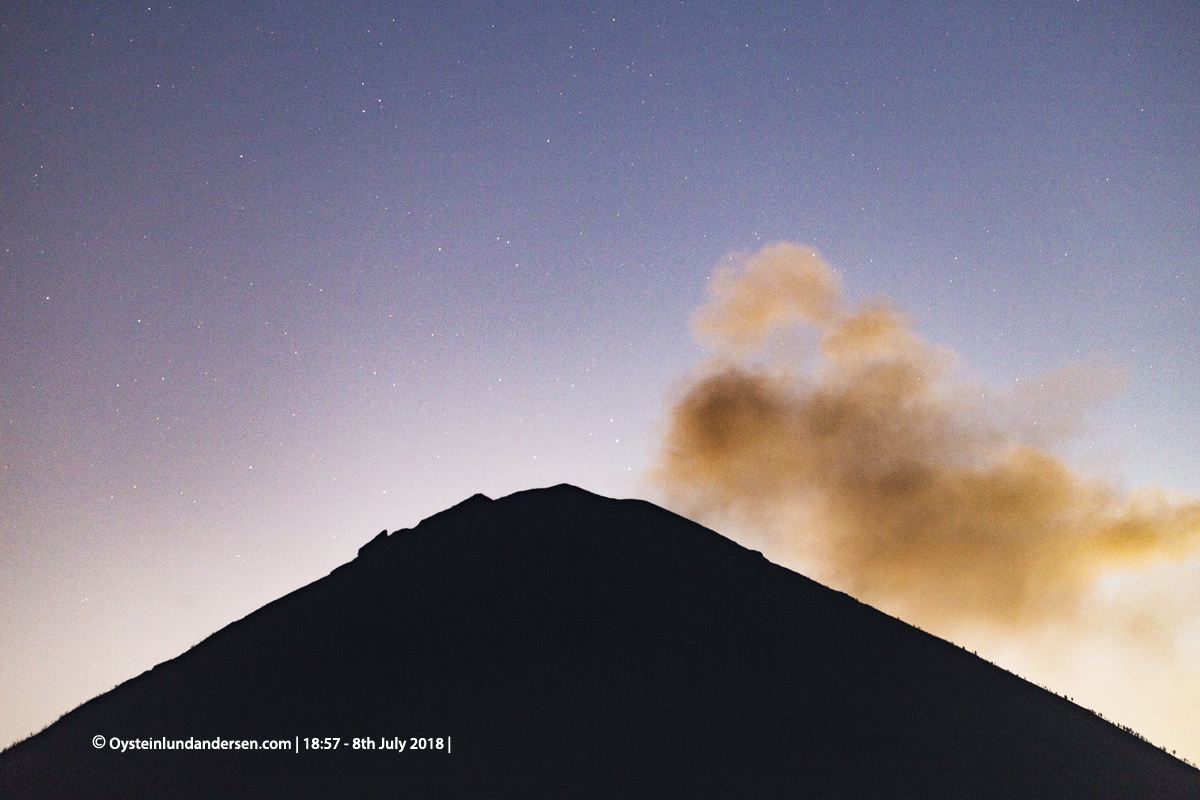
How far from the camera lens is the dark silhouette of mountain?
1838 centimetres

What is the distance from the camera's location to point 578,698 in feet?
68.3

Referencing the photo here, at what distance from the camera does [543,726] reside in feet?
64.2

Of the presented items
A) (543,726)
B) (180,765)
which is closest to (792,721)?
(543,726)

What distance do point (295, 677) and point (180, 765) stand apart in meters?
4.25

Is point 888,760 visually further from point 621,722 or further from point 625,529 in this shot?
point 625,529

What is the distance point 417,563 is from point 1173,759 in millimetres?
26082

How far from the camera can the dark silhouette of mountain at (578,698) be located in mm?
18375

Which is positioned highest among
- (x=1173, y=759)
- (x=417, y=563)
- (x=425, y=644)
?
(x=417, y=563)

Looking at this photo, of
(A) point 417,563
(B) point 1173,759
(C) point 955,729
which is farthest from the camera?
(A) point 417,563

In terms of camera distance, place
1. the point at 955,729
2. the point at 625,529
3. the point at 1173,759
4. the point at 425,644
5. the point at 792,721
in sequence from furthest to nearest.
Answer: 1. the point at 625,529
2. the point at 1173,759
3. the point at 425,644
4. the point at 955,729
5. the point at 792,721

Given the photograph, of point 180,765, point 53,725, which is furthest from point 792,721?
point 53,725

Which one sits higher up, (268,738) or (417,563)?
(417,563)

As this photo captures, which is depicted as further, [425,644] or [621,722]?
[425,644]

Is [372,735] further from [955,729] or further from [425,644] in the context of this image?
[955,729]
